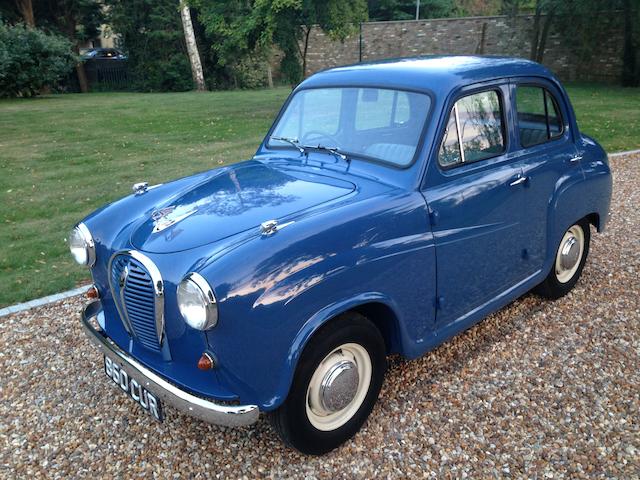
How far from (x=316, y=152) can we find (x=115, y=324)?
1.52 metres

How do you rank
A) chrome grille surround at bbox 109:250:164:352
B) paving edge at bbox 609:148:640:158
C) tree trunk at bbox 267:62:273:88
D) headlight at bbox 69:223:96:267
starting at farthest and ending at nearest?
tree trunk at bbox 267:62:273:88, paving edge at bbox 609:148:640:158, headlight at bbox 69:223:96:267, chrome grille surround at bbox 109:250:164:352

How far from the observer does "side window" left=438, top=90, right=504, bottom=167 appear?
294 cm

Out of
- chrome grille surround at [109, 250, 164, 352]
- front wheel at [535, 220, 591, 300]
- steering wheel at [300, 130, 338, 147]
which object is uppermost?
steering wheel at [300, 130, 338, 147]

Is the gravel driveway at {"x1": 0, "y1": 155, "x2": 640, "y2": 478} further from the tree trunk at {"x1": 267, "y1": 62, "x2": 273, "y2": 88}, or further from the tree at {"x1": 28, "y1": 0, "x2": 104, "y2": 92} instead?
the tree at {"x1": 28, "y1": 0, "x2": 104, "y2": 92}

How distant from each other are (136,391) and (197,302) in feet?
2.29

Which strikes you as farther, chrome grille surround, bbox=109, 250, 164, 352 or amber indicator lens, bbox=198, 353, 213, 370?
chrome grille surround, bbox=109, 250, 164, 352

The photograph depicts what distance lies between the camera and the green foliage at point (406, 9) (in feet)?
139

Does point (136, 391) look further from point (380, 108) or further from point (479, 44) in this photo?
point (479, 44)

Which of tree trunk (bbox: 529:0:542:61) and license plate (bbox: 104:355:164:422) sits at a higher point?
tree trunk (bbox: 529:0:542:61)

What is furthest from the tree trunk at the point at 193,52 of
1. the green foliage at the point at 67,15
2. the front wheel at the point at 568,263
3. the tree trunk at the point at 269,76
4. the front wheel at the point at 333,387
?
the front wheel at the point at 333,387

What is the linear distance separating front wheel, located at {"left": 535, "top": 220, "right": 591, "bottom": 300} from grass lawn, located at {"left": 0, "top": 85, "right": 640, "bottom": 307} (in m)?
3.91

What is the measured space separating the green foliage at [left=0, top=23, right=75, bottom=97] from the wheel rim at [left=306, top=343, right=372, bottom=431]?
20.8 metres

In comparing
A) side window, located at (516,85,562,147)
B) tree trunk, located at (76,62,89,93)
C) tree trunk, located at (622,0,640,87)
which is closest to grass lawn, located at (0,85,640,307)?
tree trunk, located at (622,0,640,87)

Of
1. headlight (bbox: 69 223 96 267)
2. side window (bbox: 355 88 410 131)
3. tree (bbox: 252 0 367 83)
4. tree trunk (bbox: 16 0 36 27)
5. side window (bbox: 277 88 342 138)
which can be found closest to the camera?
headlight (bbox: 69 223 96 267)
